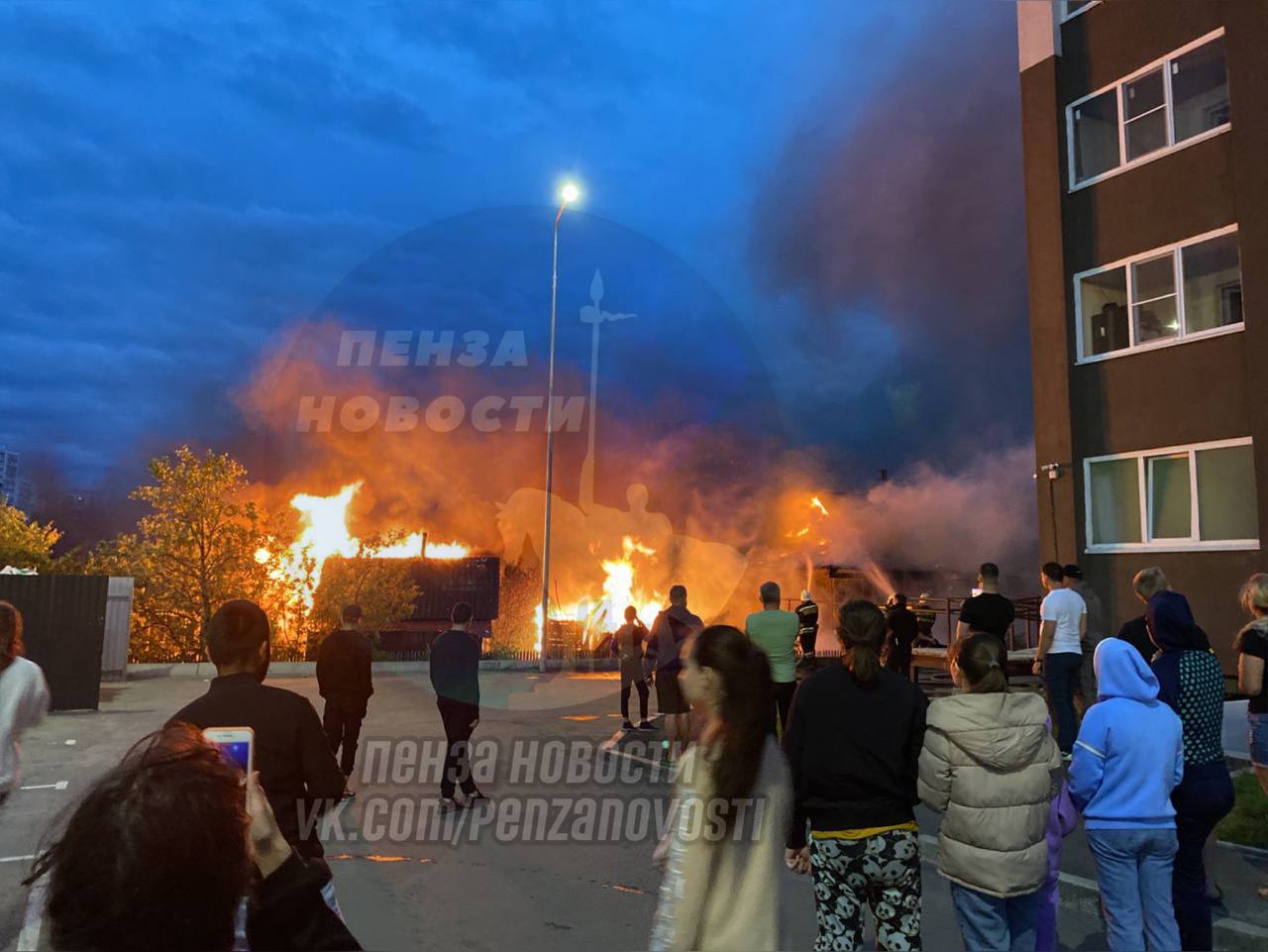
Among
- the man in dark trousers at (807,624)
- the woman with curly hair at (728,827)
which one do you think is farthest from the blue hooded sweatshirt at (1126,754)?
the man in dark trousers at (807,624)

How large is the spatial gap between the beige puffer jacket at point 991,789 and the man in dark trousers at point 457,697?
16.8ft

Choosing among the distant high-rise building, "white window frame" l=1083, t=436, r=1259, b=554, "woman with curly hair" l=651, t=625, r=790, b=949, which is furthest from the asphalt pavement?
the distant high-rise building

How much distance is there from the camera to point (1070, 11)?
15125 millimetres

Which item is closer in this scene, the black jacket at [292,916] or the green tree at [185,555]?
the black jacket at [292,916]

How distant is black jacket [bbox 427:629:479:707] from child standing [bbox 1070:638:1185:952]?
17.3 ft

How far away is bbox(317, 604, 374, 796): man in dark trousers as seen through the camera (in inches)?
302

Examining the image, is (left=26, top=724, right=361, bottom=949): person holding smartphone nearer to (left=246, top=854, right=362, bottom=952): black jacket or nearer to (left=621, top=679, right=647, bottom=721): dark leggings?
(left=246, top=854, right=362, bottom=952): black jacket

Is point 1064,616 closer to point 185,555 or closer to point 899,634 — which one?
point 899,634

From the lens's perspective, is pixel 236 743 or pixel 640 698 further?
pixel 640 698

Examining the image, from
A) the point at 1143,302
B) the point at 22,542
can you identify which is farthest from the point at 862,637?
the point at 22,542

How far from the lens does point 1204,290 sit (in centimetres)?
1281

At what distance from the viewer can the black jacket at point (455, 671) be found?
25.7 feet

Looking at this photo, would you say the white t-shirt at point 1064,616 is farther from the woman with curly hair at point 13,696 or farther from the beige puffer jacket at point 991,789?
the woman with curly hair at point 13,696

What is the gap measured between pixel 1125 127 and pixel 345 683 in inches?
564
